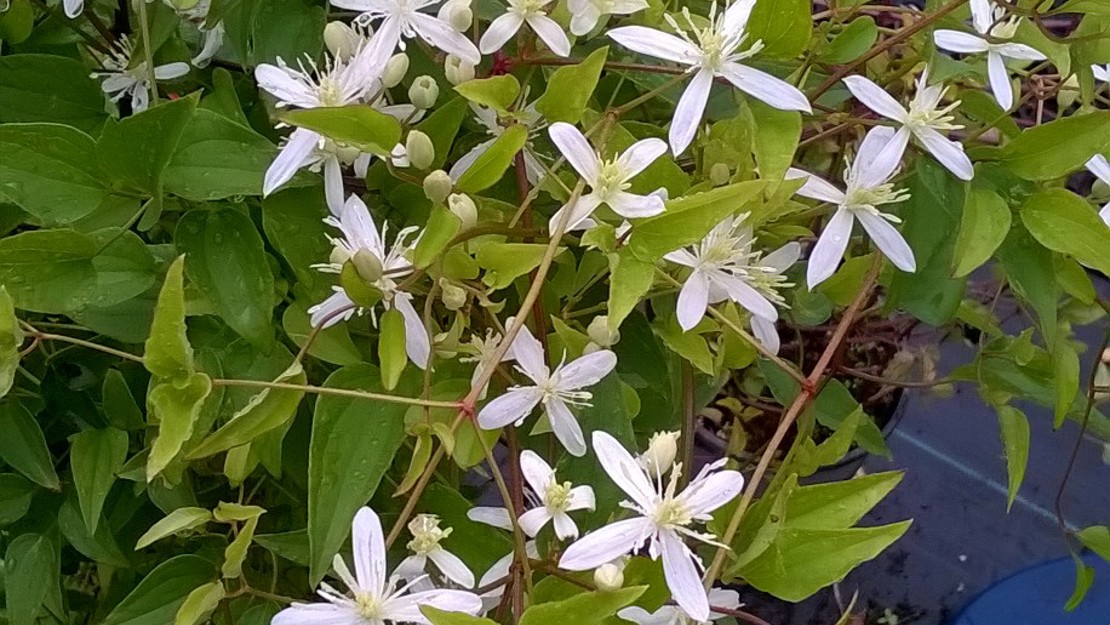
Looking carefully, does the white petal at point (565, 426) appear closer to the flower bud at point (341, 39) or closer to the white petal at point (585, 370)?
the white petal at point (585, 370)

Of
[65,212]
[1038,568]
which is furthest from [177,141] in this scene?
[1038,568]

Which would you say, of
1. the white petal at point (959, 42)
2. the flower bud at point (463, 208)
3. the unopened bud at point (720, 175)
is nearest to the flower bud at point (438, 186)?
the flower bud at point (463, 208)

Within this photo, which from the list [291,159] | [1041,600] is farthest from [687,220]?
[1041,600]

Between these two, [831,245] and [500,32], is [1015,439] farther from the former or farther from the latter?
[500,32]

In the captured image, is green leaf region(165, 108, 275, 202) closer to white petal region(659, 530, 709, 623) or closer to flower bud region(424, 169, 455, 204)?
flower bud region(424, 169, 455, 204)

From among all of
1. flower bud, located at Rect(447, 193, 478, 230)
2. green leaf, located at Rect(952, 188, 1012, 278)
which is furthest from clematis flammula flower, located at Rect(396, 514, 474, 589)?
green leaf, located at Rect(952, 188, 1012, 278)

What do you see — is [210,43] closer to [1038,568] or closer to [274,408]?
[274,408]
